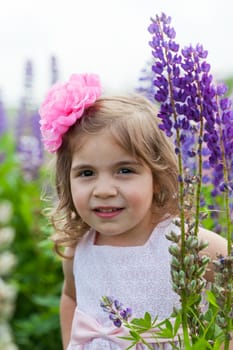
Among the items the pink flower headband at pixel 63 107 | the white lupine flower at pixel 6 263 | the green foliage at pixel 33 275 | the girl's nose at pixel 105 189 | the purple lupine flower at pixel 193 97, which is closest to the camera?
the white lupine flower at pixel 6 263

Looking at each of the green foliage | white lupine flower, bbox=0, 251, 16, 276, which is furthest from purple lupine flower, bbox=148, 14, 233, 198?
the green foliage

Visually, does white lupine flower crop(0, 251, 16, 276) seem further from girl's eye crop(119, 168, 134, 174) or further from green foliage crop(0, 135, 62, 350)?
green foliage crop(0, 135, 62, 350)

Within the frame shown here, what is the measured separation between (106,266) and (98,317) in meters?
0.16

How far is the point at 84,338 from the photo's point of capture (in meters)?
2.53

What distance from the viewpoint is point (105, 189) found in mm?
2340

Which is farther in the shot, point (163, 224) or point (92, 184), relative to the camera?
point (163, 224)

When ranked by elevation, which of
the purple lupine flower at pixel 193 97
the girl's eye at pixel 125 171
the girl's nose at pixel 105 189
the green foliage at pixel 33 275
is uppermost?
the purple lupine flower at pixel 193 97

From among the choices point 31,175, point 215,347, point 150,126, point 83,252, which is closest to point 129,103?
point 150,126

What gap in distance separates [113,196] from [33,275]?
2.57 m

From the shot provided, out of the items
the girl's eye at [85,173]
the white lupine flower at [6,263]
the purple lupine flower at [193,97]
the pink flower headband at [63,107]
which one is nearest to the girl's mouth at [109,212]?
the girl's eye at [85,173]

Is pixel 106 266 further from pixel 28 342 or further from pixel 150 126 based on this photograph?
pixel 28 342

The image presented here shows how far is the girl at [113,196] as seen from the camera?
238 centimetres

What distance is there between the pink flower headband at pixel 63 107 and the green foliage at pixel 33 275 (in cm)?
142

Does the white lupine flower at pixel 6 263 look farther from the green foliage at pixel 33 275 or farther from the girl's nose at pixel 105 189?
the green foliage at pixel 33 275
